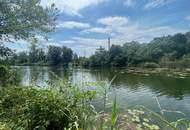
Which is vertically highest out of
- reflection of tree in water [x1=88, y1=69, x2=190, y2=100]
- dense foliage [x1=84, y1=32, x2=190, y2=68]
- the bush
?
dense foliage [x1=84, y1=32, x2=190, y2=68]

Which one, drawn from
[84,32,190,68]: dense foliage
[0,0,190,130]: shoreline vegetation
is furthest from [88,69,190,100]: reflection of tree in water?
[84,32,190,68]: dense foliage

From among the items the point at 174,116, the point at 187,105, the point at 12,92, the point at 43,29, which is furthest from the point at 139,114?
the point at 43,29

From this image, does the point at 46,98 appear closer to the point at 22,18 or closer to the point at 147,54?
the point at 22,18

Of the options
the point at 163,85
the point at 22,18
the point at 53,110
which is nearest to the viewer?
the point at 53,110

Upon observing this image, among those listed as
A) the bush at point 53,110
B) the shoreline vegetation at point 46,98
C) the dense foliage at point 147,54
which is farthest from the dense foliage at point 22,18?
the dense foliage at point 147,54

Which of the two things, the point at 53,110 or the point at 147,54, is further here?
the point at 147,54

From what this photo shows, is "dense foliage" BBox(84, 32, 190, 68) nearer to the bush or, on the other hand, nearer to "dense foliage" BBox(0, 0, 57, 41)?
"dense foliage" BBox(0, 0, 57, 41)

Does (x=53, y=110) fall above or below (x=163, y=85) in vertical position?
above

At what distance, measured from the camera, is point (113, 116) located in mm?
1601

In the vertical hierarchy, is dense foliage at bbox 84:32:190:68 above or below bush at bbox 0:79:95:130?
above

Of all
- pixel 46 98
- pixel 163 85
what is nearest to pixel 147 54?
pixel 163 85

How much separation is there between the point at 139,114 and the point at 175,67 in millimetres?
33436

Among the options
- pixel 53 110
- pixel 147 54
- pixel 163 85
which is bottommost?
pixel 163 85

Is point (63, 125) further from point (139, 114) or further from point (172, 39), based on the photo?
point (172, 39)
